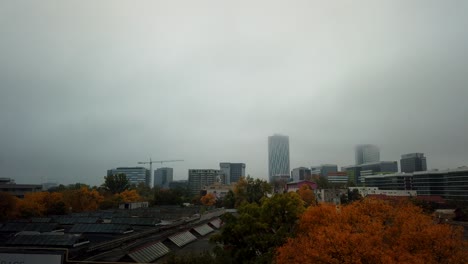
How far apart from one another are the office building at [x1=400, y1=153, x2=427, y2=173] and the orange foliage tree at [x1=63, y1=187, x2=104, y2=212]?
141963 mm

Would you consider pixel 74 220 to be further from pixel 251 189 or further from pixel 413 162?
pixel 413 162

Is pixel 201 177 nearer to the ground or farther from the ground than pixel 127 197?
farther from the ground

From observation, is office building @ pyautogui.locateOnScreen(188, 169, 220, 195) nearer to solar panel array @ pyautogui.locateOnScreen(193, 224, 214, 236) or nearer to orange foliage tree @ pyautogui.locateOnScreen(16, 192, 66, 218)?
orange foliage tree @ pyautogui.locateOnScreen(16, 192, 66, 218)

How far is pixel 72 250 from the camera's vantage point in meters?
24.1

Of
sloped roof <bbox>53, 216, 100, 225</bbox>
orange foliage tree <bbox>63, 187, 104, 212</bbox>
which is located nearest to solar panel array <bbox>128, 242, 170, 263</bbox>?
sloped roof <bbox>53, 216, 100, 225</bbox>

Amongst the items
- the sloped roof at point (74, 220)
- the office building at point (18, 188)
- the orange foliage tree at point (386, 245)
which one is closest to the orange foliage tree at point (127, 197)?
the office building at point (18, 188)

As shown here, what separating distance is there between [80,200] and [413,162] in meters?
147

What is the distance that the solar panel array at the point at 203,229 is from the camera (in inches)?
1748

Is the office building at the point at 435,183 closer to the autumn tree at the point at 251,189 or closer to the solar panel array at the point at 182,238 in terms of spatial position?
the autumn tree at the point at 251,189

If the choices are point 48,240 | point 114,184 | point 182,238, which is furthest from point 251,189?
point 48,240

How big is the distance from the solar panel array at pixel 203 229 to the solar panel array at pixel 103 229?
33.1ft

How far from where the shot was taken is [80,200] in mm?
69625

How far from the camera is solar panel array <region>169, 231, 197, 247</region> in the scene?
35406 mm

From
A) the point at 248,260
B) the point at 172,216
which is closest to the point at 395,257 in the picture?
the point at 248,260
